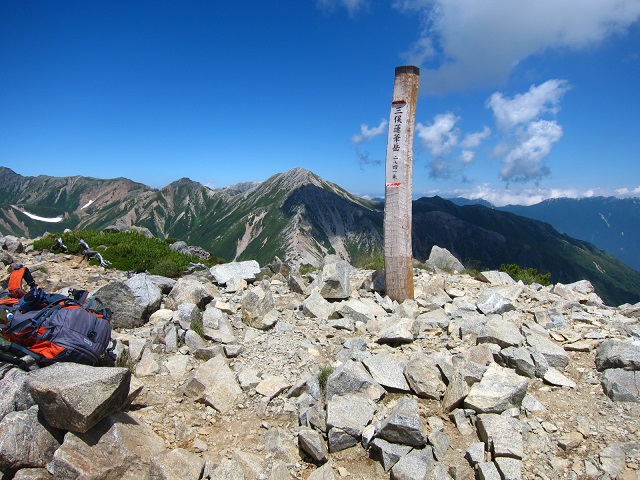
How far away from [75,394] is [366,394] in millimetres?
4001

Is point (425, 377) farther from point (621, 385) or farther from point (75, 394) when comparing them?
point (75, 394)

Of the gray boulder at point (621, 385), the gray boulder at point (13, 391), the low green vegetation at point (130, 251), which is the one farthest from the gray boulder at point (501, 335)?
the low green vegetation at point (130, 251)

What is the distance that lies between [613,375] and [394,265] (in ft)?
18.5

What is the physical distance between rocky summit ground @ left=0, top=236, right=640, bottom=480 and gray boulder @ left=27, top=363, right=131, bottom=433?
267mm

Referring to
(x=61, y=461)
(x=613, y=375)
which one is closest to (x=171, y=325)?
(x=61, y=461)

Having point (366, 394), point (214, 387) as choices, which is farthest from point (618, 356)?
point (214, 387)

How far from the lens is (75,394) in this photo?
4.16m

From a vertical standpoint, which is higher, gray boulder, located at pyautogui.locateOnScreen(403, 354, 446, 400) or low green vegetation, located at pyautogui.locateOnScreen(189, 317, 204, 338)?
low green vegetation, located at pyautogui.locateOnScreen(189, 317, 204, 338)

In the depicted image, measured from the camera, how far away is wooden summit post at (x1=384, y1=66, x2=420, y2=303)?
10688 millimetres

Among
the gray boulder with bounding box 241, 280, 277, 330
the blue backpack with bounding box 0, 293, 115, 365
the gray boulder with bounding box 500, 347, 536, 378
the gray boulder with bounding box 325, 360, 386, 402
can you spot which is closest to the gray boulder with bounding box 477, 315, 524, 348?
the gray boulder with bounding box 500, 347, 536, 378

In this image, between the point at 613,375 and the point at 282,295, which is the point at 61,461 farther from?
the point at 613,375

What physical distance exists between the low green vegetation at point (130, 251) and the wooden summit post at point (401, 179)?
8.03 metres

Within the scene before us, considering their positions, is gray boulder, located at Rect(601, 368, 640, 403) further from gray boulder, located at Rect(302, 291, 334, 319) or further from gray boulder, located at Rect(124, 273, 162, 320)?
gray boulder, located at Rect(124, 273, 162, 320)

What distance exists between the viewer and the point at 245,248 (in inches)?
7785
